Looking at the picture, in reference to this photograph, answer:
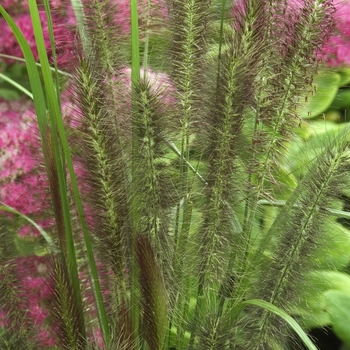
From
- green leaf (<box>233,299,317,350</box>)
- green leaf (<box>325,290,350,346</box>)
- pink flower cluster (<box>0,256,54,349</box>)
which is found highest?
green leaf (<box>233,299,317,350</box>)


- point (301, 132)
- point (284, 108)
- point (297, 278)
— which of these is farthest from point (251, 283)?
point (301, 132)

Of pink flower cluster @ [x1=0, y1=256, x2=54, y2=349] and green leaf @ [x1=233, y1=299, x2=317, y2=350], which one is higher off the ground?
green leaf @ [x1=233, y1=299, x2=317, y2=350]

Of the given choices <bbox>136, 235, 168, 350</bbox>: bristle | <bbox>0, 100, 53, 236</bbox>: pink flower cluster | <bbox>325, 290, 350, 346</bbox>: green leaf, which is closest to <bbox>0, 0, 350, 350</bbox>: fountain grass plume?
<bbox>136, 235, 168, 350</bbox>: bristle

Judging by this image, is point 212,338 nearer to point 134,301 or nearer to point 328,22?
point 134,301

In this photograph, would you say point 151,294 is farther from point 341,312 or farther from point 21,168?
point 341,312

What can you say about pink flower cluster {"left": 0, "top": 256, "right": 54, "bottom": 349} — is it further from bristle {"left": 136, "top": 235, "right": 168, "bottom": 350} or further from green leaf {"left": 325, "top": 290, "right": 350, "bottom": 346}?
green leaf {"left": 325, "top": 290, "right": 350, "bottom": 346}

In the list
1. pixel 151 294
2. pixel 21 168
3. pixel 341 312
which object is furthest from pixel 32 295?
pixel 341 312

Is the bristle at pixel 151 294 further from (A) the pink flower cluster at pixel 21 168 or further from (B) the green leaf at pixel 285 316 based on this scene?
(A) the pink flower cluster at pixel 21 168

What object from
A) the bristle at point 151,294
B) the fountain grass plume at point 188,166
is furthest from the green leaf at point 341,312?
the bristle at point 151,294
